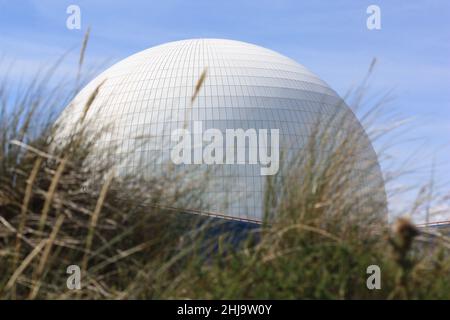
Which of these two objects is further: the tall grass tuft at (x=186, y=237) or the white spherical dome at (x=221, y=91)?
the white spherical dome at (x=221, y=91)

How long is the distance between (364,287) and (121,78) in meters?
Result: 31.7

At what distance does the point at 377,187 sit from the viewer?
5070 millimetres

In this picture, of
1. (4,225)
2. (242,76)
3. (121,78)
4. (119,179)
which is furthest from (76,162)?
(121,78)

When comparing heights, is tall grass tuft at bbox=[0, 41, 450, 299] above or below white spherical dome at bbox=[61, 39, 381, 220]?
below

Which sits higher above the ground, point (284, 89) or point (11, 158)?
point (284, 89)

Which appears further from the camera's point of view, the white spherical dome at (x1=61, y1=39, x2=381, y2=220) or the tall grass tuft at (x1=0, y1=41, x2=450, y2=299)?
the white spherical dome at (x1=61, y1=39, x2=381, y2=220)

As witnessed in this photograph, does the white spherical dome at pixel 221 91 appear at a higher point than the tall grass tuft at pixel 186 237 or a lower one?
higher

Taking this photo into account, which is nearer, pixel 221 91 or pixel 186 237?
pixel 186 237

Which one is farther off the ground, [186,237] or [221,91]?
[221,91]

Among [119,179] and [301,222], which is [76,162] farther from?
[301,222]
